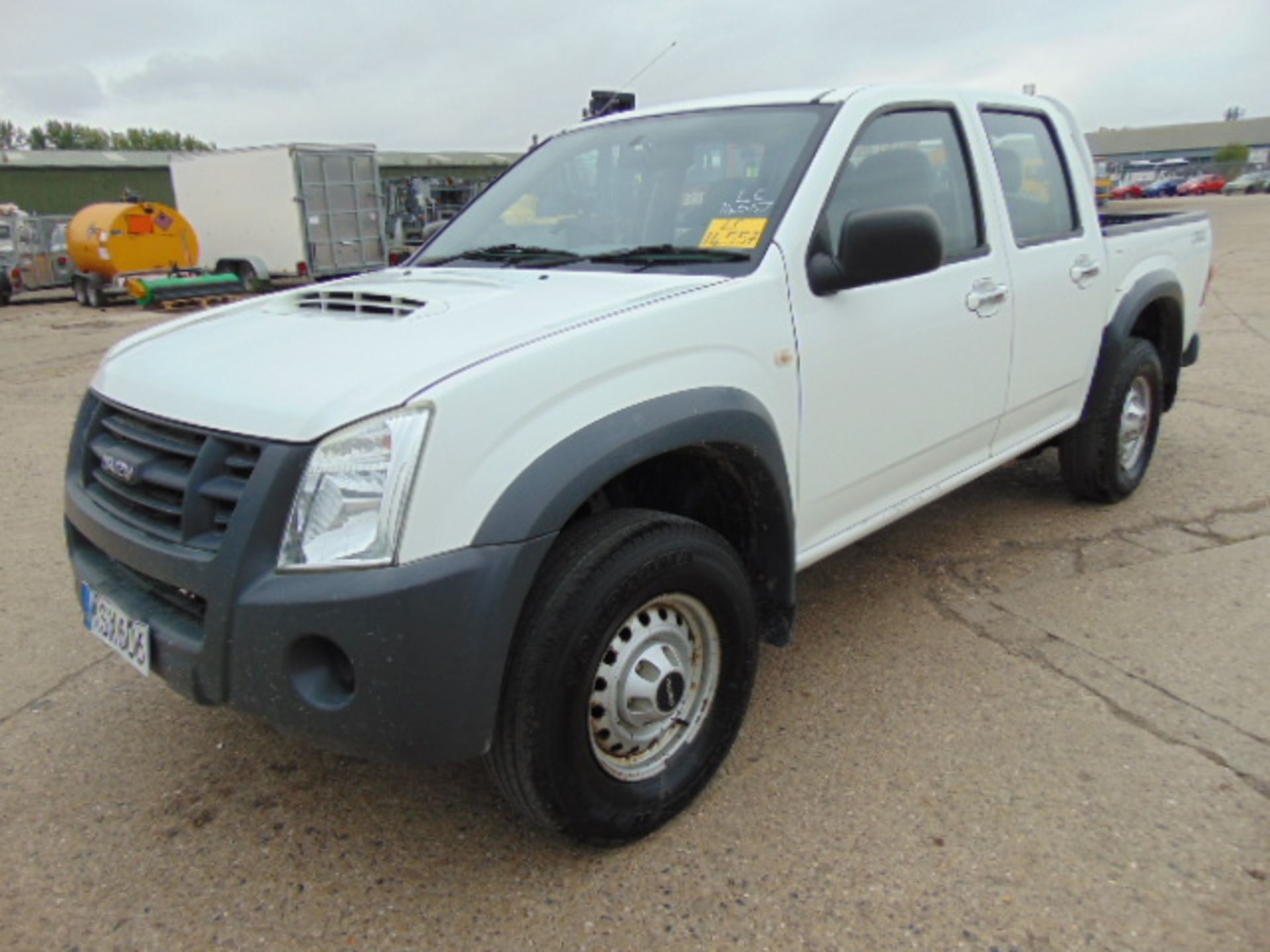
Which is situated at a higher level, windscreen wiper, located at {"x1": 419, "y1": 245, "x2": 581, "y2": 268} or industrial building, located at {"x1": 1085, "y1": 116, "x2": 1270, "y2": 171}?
industrial building, located at {"x1": 1085, "y1": 116, "x2": 1270, "y2": 171}

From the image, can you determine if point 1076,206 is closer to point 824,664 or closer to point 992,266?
point 992,266

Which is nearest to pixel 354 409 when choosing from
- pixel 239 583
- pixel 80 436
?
pixel 239 583

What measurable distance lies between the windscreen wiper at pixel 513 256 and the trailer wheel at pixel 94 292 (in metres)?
16.8

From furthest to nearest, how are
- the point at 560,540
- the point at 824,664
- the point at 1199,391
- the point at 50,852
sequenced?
1. the point at 1199,391
2. the point at 824,664
3. the point at 50,852
4. the point at 560,540

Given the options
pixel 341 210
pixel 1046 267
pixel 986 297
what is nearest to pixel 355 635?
pixel 986 297

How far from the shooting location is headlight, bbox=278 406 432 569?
1.89 meters

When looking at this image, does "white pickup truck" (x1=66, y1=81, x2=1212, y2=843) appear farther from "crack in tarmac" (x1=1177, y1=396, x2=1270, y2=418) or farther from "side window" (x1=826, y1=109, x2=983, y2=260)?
"crack in tarmac" (x1=1177, y1=396, x2=1270, y2=418)

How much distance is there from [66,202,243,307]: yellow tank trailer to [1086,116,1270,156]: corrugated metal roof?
10047 centimetres

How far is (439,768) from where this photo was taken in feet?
9.17

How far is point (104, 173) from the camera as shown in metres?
32.4

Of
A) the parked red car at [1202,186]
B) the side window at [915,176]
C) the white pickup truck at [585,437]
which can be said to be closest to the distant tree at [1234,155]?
the parked red car at [1202,186]

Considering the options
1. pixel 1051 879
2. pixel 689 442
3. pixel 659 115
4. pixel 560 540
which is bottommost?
pixel 1051 879

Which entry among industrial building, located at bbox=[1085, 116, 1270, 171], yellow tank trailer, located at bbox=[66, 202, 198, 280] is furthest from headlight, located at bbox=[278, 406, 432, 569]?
industrial building, located at bbox=[1085, 116, 1270, 171]

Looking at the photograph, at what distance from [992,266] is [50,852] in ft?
11.1
